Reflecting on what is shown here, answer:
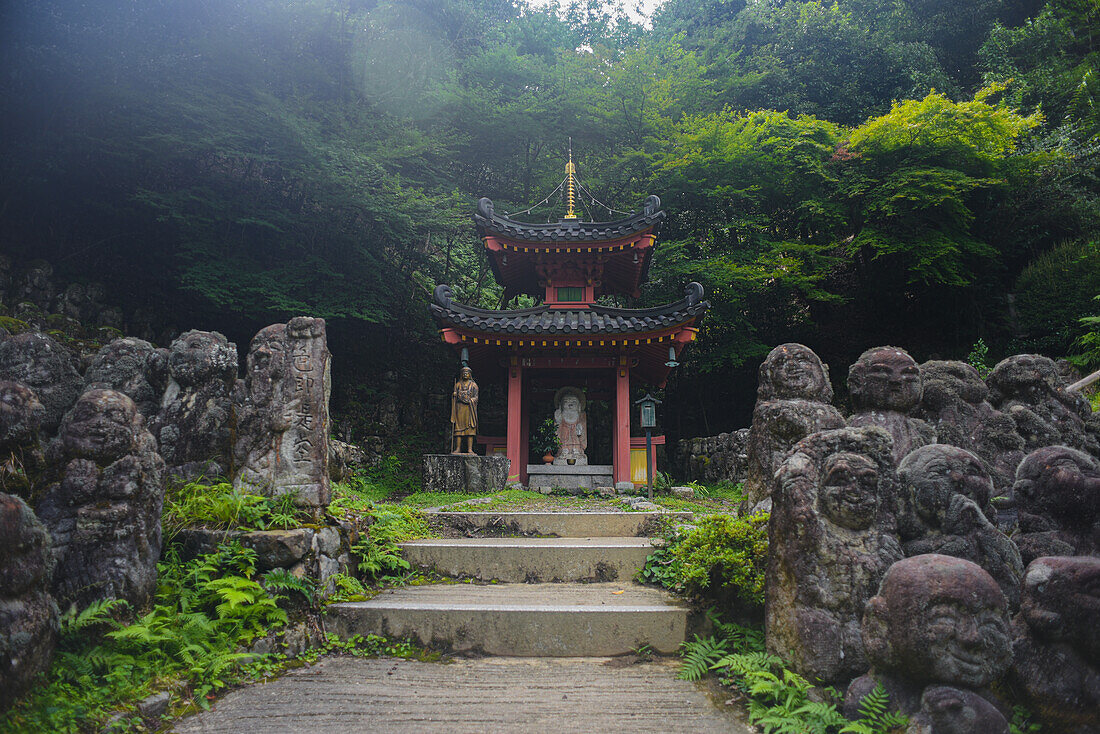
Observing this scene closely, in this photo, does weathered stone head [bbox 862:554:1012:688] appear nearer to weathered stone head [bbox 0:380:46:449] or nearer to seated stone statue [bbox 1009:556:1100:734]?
seated stone statue [bbox 1009:556:1100:734]

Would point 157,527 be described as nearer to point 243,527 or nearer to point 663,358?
point 243,527

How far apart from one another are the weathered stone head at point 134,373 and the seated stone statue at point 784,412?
20.9 ft

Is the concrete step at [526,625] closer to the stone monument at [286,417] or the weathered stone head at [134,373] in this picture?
the stone monument at [286,417]

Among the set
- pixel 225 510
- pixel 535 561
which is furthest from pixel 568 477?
pixel 225 510

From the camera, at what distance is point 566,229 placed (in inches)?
493

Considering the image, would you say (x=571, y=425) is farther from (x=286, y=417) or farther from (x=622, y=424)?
(x=286, y=417)

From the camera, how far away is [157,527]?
420cm

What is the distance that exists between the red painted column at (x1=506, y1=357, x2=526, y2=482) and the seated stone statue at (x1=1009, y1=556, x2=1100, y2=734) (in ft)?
30.3

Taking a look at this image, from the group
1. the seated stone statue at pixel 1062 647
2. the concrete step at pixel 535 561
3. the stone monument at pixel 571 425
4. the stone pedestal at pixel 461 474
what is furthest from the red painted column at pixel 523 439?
the seated stone statue at pixel 1062 647

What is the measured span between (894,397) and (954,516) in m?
2.27

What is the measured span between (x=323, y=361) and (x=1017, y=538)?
5683 mm

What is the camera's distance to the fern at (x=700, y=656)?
391 cm

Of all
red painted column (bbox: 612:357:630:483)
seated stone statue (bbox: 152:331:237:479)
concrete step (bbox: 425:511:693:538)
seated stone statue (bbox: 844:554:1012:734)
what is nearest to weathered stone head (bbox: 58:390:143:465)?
seated stone statue (bbox: 152:331:237:479)

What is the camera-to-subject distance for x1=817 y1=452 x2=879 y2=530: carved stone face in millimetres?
3389
